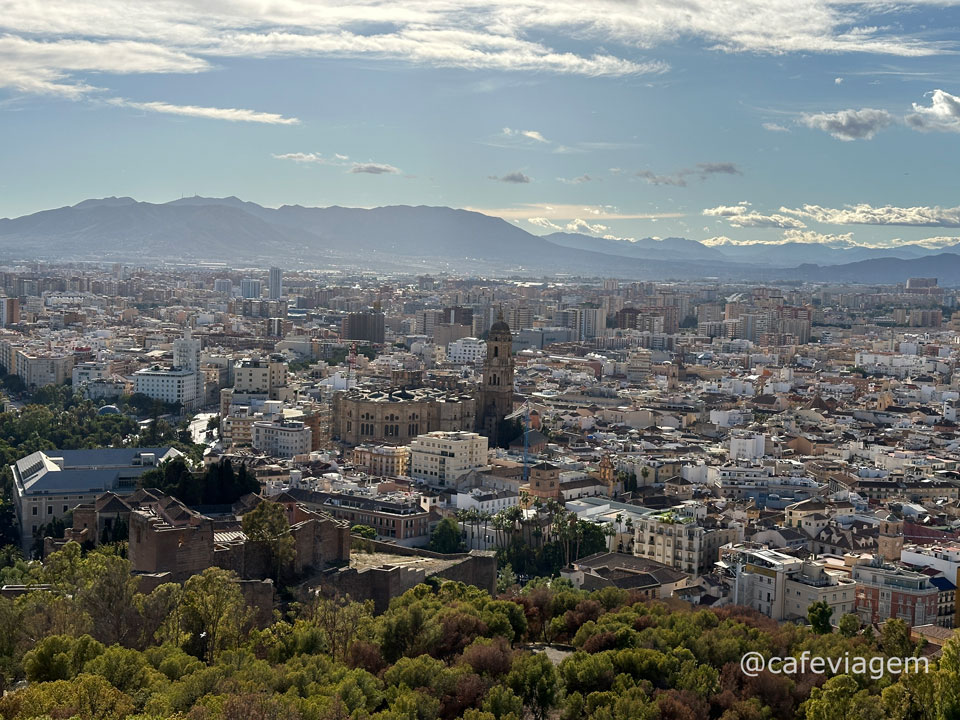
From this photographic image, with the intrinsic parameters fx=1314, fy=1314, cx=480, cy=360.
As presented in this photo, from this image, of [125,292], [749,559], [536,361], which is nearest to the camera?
[749,559]

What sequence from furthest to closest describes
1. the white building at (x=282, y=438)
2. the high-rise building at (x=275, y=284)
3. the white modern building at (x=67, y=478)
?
the high-rise building at (x=275, y=284) → the white building at (x=282, y=438) → the white modern building at (x=67, y=478)

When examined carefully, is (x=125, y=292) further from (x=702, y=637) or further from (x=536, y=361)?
(x=702, y=637)

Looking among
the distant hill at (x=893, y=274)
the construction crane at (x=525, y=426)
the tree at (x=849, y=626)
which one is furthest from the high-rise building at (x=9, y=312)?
the distant hill at (x=893, y=274)

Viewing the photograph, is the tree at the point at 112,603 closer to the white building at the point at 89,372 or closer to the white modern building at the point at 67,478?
the white modern building at the point at 67,478

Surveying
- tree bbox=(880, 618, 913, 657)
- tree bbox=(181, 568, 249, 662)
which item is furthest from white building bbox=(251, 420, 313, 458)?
tree bbox=(880, 618, 913, 657)

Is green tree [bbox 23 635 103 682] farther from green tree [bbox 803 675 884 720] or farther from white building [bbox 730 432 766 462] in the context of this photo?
white building [bbox 730 432 766 462]

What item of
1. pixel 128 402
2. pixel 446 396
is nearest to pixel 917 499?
pixel 446 396
